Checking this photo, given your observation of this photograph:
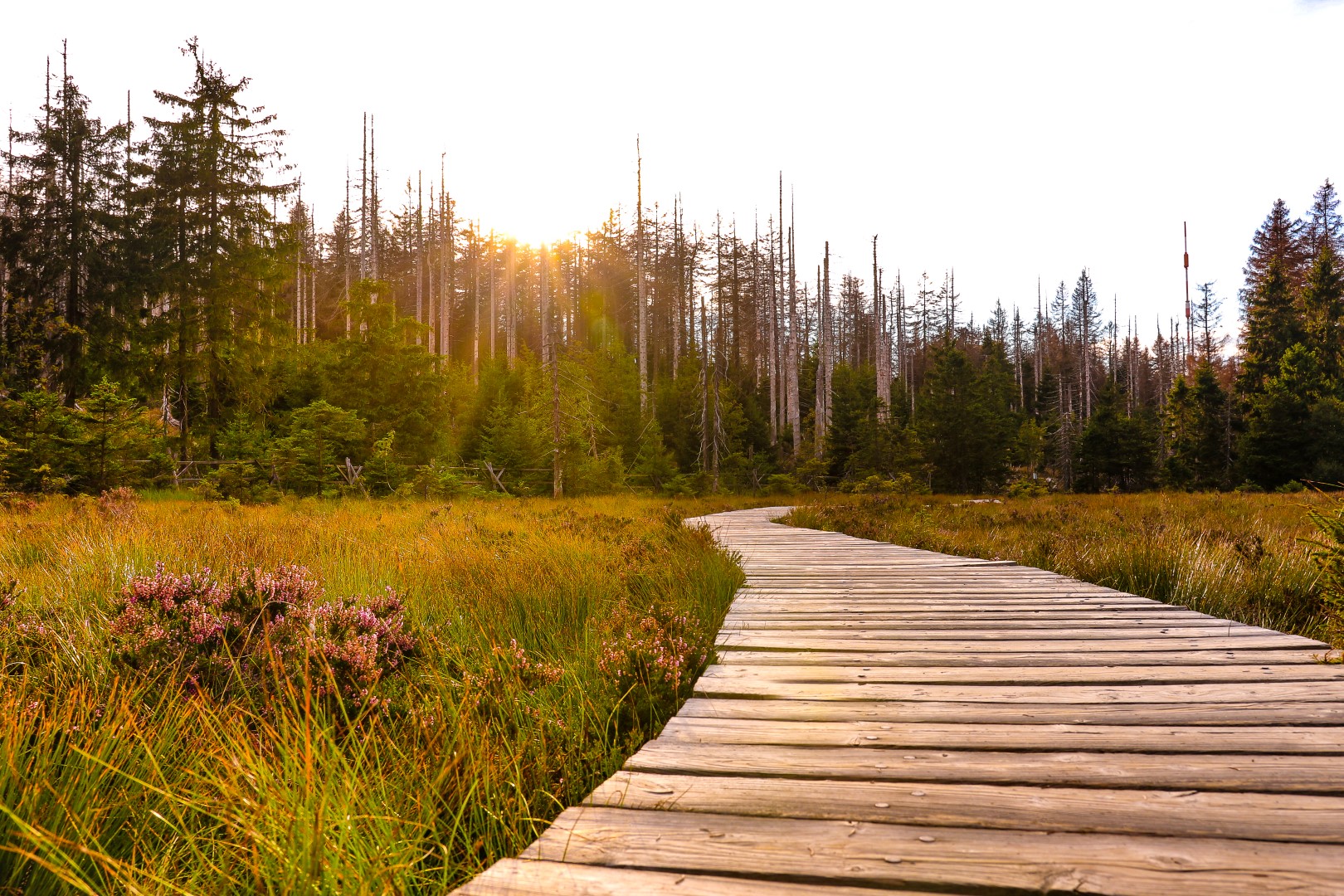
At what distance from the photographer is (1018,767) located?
206cm

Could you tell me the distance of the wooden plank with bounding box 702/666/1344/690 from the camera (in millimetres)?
2945

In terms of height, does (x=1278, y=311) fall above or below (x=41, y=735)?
above

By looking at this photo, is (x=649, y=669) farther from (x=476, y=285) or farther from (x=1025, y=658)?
(x=476, y=285)

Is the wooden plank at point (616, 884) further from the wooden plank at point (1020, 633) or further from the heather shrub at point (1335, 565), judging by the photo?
the heather shrub at point (1335, 565)

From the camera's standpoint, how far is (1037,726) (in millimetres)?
2420

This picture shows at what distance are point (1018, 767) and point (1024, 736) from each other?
0.30 m

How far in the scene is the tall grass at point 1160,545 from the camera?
205 inches

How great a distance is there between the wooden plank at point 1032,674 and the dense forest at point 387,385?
1622 centimetres

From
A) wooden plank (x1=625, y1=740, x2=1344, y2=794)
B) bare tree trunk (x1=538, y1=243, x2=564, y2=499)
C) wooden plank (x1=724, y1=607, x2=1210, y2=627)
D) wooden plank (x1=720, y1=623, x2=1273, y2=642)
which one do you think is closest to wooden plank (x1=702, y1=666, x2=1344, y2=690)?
wooden plank (x1=720, y1=623, x2=1273, y2=642)

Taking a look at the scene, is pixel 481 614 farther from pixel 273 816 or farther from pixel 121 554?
pixel 121 554

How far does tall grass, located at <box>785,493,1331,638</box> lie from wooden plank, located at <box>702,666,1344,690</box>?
1.47 m

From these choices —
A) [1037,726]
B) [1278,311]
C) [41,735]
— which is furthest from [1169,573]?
[1278,311]

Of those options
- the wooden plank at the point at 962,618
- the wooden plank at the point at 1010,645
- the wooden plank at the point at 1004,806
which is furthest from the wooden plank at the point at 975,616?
the wooden plank at the point at 1004,806

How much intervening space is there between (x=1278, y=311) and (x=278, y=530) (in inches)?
1722
